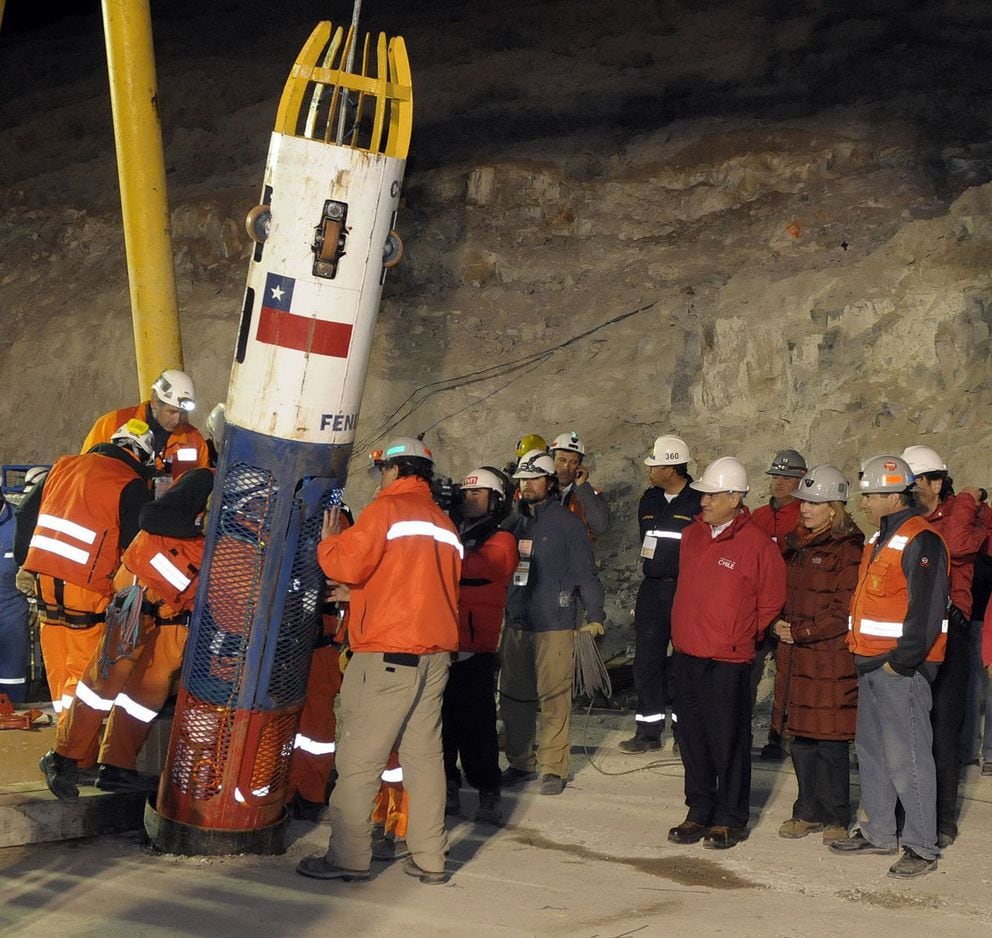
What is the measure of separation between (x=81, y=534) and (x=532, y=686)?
10.1ft

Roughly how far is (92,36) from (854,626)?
18.9 meters

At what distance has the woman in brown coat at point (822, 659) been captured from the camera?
730cm

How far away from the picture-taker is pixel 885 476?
22.9 ft

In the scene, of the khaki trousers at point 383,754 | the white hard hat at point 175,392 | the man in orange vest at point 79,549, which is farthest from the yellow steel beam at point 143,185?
the khaki trousers at point 383,754

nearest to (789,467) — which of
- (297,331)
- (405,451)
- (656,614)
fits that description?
(656,614)

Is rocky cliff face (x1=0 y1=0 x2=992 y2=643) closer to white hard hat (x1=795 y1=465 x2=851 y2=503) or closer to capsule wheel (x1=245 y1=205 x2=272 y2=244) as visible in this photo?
white hard hat (x1=795 y1=465 x2=851 y2=503)

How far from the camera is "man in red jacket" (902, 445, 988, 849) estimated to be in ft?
23.9

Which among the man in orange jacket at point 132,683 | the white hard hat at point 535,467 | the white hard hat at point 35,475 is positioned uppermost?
the white hard hat at point 535,467

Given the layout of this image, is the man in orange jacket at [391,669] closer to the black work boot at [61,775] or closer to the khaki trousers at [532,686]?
the black work boot at [61,775]

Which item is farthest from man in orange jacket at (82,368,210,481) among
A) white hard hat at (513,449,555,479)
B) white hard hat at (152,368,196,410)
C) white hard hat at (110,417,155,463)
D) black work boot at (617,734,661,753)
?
black work boot at (617,734,661,753)

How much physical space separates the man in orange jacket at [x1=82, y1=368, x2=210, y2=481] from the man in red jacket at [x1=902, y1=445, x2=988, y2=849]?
4403mm

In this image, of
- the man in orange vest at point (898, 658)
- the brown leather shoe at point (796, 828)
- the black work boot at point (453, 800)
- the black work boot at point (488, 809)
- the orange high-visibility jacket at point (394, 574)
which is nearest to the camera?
the orange high-visibility jacket at point (394, 574)

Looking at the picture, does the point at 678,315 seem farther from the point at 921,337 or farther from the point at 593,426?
the point at 921,337

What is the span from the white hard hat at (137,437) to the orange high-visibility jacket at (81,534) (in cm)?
23
